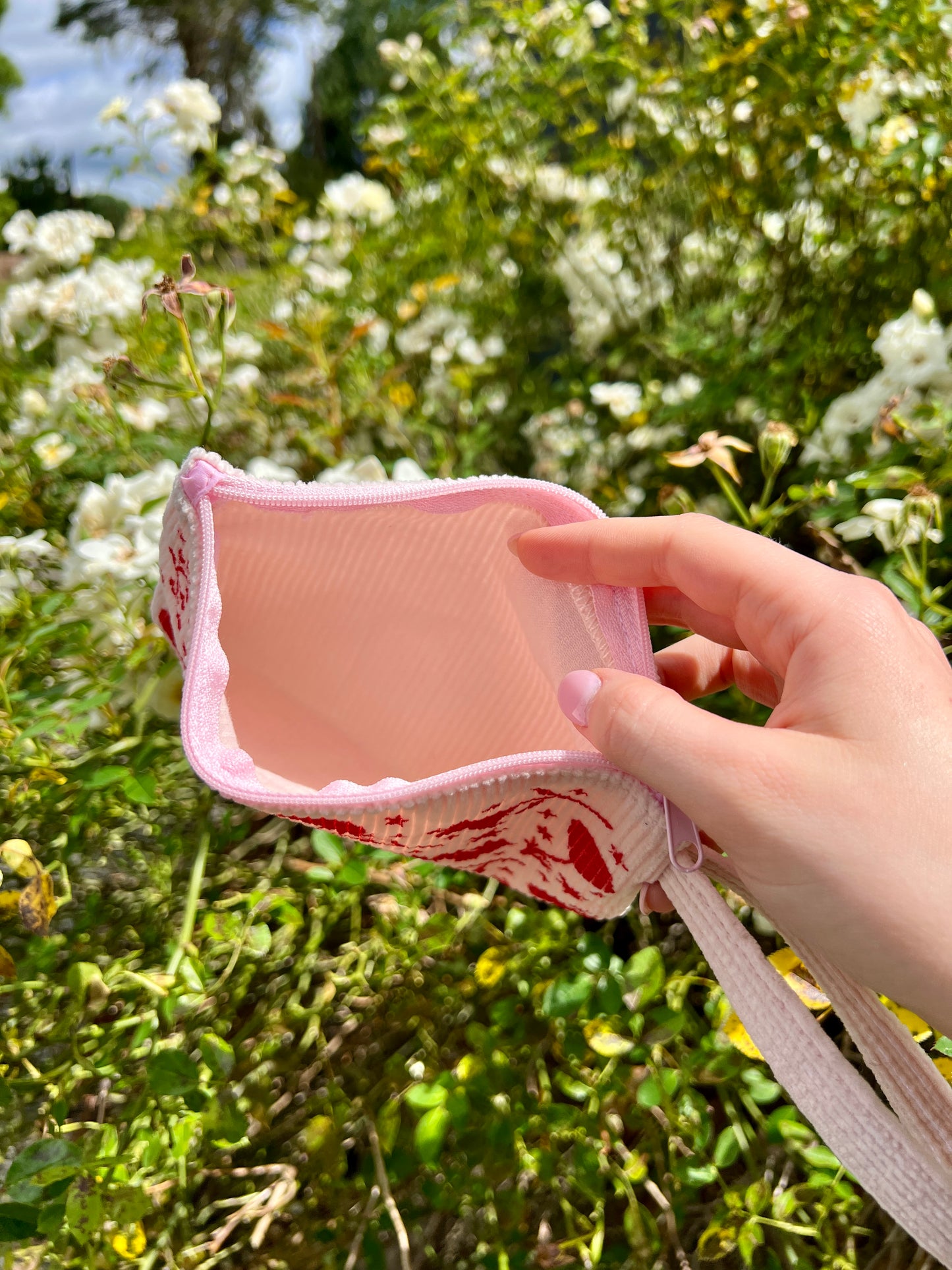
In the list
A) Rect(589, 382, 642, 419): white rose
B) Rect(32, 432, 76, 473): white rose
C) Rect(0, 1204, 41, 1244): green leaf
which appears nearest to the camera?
Rect(0, 1204, 41, 1244): green leaf

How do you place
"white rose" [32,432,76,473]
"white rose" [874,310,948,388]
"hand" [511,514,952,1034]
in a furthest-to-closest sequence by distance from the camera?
"white rose" [32,432,76,473], "white rose" [874,310,948,388], "hand" [511,514,952,1034]

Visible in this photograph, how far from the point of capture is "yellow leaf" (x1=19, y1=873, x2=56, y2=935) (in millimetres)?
616

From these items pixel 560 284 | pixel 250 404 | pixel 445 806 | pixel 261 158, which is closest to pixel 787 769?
pixel 445 806

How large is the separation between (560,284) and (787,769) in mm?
1431

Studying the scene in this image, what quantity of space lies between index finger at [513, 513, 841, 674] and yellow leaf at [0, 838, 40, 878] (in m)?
0.46

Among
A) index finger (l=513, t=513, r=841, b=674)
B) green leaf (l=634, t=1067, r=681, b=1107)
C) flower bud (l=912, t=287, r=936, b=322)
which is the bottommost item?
green leaf (l=634, t=1067, r=681, b=1107)

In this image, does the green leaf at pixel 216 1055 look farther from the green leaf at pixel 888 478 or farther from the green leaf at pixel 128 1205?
the green leaf at pixel 888 478

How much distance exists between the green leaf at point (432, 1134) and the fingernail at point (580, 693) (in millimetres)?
369

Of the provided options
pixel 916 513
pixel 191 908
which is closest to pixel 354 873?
pixel 191 908

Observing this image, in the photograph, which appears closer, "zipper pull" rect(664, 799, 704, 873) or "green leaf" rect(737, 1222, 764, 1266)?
"zipper pull" rect(664, 799, 704, 873)

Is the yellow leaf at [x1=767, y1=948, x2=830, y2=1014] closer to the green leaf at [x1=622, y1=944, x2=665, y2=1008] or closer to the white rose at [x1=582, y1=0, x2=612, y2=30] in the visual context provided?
the green leaf at [x1=622, y1=944, x2=665, y2=1008]

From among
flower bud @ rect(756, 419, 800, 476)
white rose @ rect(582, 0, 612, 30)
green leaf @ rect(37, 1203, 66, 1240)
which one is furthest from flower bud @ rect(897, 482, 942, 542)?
white rose @ rect(582, 0, 612, 30)

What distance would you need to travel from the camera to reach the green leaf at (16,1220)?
0.52 meters

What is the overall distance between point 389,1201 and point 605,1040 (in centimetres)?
25
